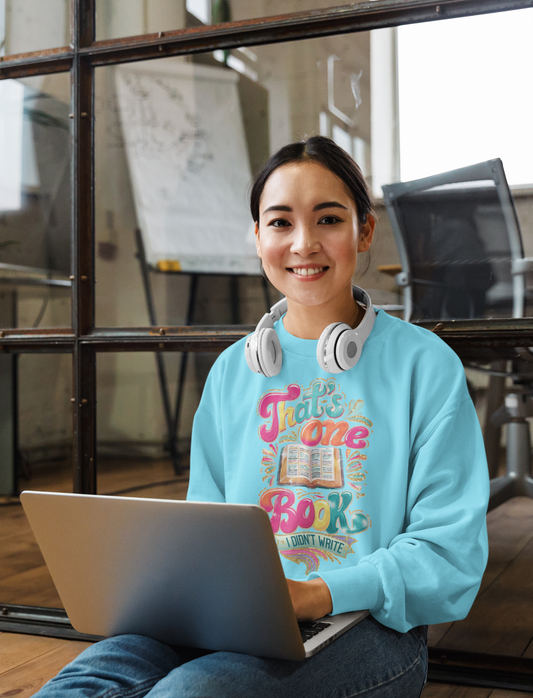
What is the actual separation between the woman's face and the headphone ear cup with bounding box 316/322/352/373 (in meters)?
0.07

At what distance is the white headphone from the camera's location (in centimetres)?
100

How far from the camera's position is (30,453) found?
1792mm

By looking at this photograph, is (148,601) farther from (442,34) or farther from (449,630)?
(442,34)

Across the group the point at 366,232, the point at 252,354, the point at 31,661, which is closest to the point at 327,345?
the point at 252,354

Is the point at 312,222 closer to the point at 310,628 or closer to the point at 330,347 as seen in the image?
the point at 330,347

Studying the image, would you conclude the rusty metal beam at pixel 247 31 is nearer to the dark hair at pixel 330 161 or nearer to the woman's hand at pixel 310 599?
the dark hair at pixel 330 161

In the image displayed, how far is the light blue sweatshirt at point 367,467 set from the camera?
883mm

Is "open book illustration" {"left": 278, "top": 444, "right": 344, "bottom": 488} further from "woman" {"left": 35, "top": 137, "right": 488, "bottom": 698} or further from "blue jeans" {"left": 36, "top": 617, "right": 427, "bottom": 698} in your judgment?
"blue jeans" {"left": 36, "top": 617, "right": 427, "bottom": 698}

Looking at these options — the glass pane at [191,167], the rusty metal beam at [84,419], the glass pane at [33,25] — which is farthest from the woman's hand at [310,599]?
the glass pane at [33,25]

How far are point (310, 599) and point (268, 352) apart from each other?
38 cm

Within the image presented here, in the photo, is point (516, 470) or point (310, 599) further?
point (516, 470)

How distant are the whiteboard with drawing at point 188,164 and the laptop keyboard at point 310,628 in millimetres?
949

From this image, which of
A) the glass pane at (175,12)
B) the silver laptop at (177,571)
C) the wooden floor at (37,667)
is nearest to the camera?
the silver laptop at (177,571)

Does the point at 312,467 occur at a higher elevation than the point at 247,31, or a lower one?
lower
